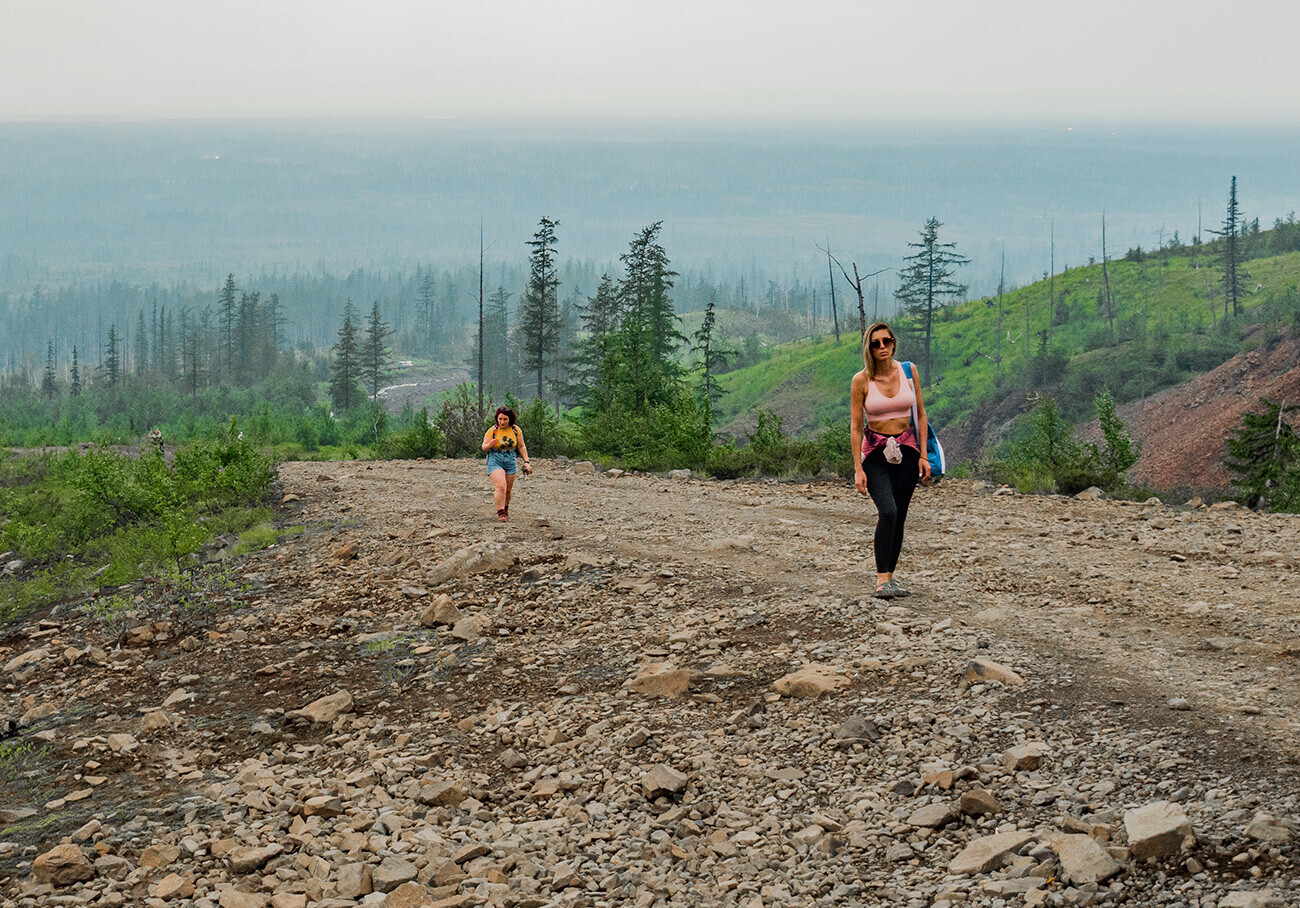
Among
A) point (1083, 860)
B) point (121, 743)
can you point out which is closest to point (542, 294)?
point (121, 743)

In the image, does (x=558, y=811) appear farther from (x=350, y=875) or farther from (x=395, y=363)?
(x=395, y=363)

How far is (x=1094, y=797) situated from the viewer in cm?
510

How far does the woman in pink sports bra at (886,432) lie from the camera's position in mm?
7977

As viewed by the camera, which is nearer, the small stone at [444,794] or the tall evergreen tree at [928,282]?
the small stone at [444,794]

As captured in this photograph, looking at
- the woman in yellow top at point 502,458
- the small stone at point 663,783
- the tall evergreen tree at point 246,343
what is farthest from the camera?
the tall evergreen tree at point 246,343

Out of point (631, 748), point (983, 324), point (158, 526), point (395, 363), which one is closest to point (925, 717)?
point (631, 748)

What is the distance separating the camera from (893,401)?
7988 millimetres

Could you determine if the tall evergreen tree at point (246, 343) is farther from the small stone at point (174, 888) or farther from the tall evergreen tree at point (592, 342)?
the small stone at point (174, 888)

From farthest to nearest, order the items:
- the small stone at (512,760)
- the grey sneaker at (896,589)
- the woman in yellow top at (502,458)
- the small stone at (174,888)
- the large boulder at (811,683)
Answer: the woman in yellow top at (502,458) < the grey sneaker at (896,589) < the large boulder at (811,683) < the small stone at (512,760) < the small stone at (174,888)

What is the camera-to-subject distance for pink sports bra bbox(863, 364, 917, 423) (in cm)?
799

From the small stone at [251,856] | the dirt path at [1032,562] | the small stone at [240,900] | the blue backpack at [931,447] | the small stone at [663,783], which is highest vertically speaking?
the blue backpack at [931,447]

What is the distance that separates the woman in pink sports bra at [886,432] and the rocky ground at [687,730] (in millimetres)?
977

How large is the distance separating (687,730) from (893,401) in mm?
3035

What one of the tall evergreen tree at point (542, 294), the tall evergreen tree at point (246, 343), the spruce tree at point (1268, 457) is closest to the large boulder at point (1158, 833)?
the spruce tree at point (1268, 457)
